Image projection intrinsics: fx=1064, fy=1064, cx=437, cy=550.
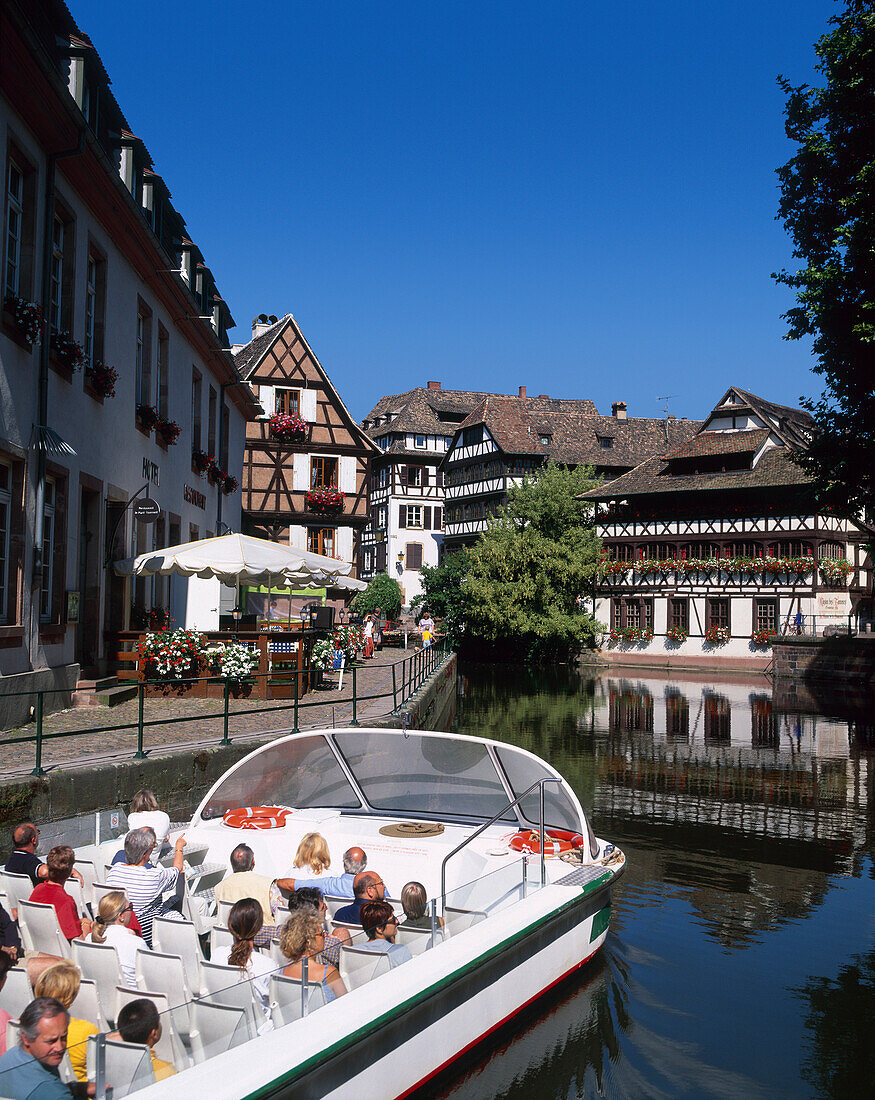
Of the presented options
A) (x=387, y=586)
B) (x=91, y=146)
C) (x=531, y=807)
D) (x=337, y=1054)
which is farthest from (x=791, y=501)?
(x=337, y=1054)

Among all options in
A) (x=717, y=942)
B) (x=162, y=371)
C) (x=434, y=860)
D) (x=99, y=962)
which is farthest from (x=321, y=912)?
(x=162, y=371)

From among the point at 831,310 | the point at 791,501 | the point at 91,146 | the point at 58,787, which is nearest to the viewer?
the point at 58,787

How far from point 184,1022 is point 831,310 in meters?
20.2

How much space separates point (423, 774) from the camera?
854 centimetres

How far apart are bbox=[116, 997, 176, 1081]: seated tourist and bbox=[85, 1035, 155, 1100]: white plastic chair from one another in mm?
39

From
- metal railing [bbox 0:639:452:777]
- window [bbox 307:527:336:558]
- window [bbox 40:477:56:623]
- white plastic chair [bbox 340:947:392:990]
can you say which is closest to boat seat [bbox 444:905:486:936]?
white plastic chair [bbox 340:947:392:990]

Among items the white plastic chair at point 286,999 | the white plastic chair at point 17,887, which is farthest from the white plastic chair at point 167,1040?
the white plastic chair at point 17,887

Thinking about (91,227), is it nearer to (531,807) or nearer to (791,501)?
(531,807)

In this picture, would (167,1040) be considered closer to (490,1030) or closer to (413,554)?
(490,1030)

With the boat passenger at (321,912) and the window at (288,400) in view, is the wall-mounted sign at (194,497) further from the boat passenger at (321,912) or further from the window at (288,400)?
the boat passenger at (321,912)

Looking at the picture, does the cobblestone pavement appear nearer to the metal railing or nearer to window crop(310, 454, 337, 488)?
the metal railing

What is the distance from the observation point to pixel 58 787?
9.51 metres

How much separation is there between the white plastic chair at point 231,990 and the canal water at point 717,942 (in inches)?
76.6

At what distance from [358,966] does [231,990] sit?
114 cm
